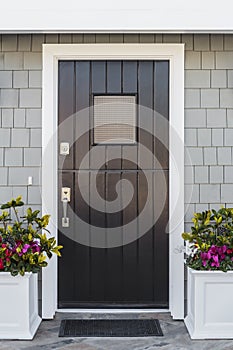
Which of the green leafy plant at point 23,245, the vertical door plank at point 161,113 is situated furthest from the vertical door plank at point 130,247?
the green leafy plant at point 23,245

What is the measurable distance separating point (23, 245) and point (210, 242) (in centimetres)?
136

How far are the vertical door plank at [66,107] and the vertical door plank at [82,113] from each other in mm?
44

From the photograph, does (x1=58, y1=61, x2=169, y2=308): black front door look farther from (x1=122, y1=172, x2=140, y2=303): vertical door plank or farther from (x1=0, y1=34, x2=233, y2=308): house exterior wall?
(x1=0, y1=34, x2=233, y2=308): house exterior wall

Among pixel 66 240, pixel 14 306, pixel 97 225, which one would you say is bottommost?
pixel 14 306

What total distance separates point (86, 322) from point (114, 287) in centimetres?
39

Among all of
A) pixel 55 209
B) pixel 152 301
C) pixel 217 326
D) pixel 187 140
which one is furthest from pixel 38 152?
pixel 217 326

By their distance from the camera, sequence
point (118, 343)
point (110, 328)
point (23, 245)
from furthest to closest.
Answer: point (110, 328)
point (23, 245)
point (118, 343)

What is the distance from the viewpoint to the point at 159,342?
4012 millimetres

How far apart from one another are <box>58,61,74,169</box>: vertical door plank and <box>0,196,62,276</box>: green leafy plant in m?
0.53

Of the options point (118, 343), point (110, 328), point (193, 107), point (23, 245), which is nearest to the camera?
point (118, 343)

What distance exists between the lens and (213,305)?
160 inches

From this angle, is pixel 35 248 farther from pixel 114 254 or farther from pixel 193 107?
pixel 193 107

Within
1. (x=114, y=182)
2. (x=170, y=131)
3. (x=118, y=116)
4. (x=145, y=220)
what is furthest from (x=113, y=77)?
(x=145, y=220)

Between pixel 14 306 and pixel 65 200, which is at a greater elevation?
pixel 65 200
